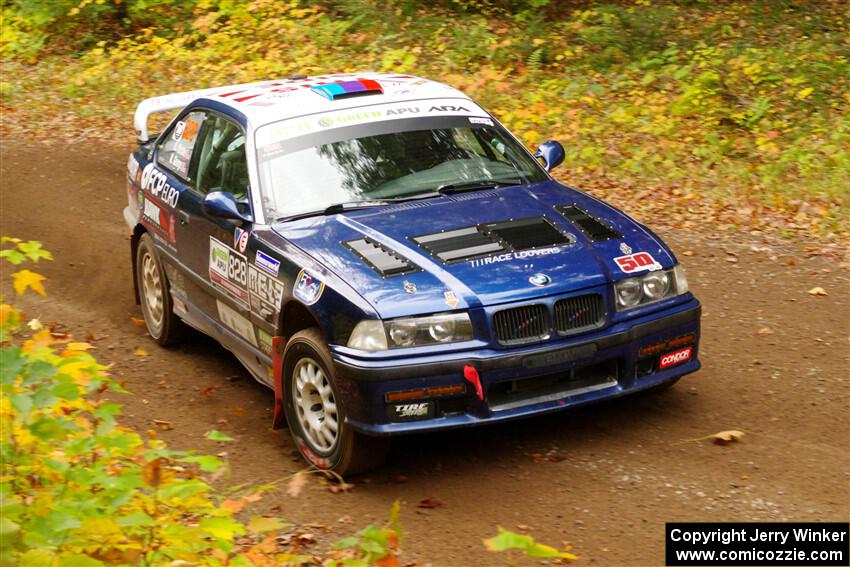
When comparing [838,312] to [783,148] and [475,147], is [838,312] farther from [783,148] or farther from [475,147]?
[783,148]

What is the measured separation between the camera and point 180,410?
281 inches

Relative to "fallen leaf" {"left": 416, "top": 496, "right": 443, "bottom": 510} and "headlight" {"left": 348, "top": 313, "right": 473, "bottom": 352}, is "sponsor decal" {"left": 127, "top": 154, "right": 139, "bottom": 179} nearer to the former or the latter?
"headlight" {"left": 348, "top": 313, "right": 473, "bottom": 352}

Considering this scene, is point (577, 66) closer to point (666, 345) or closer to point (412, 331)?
point (666, 345)

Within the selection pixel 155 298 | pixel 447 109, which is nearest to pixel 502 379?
pixel 447 109

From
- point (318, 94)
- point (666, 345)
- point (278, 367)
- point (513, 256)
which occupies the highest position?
point (318, 94)

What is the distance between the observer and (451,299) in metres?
5.62

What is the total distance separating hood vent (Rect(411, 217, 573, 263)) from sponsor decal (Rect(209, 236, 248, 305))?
3.91 feet

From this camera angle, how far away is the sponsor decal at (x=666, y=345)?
19.6 ft

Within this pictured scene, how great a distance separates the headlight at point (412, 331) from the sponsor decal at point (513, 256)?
1.26 ft

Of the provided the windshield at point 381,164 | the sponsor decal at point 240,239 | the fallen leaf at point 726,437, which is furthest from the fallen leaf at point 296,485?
the fallen leaf at point 726,437

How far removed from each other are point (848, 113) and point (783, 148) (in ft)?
3.25

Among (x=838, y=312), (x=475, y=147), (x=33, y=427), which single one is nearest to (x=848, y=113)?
(x=838, y=312)

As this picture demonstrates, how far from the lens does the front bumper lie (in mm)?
5547

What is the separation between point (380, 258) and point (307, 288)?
0.42m
